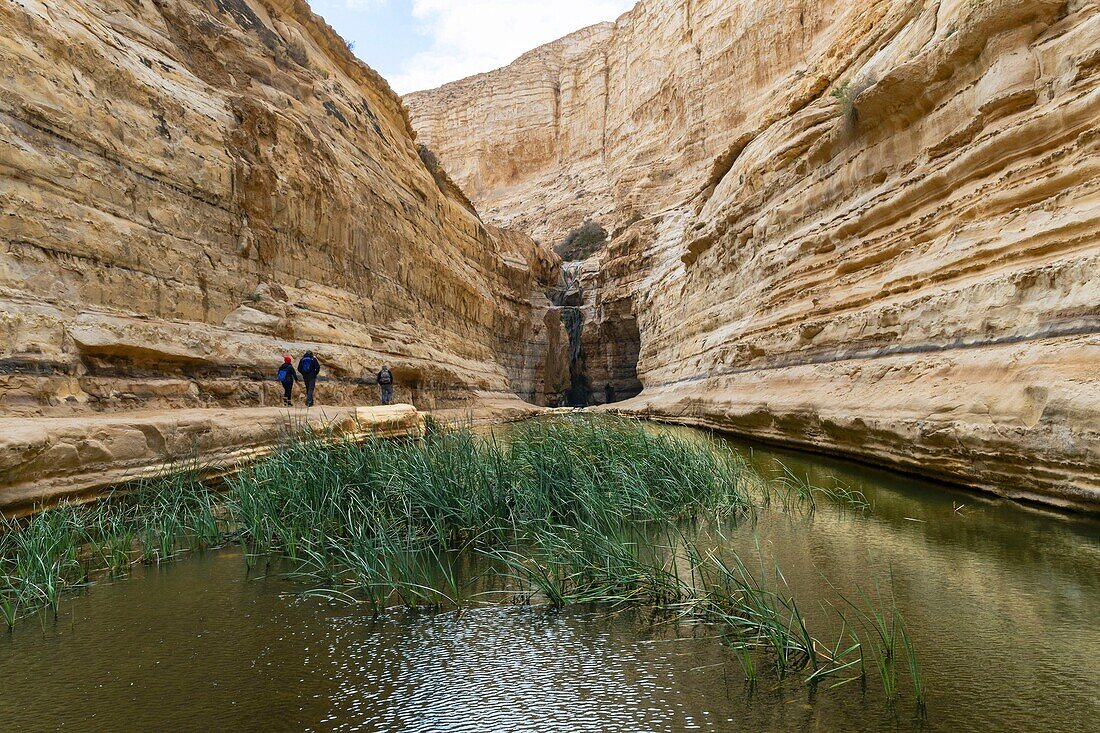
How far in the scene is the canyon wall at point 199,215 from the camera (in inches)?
276

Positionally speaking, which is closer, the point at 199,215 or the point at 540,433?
the point at 540,433

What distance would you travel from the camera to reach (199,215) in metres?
9.77

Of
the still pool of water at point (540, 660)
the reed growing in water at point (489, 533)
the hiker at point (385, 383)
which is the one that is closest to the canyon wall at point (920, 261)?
the reed growing in water at point (489, 533)

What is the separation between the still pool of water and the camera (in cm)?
203

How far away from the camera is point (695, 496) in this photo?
5.21 m

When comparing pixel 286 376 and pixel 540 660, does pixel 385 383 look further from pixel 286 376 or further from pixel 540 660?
pixel 540 660

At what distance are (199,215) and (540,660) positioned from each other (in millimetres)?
10284

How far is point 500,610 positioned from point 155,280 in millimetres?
8520

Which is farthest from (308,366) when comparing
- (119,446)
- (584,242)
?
(584,242)

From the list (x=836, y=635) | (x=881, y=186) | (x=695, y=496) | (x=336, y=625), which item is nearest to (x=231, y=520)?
(x=336, y=625)

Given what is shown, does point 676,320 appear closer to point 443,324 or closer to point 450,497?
point 443,324

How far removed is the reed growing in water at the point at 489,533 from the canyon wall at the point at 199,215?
3.18 meters

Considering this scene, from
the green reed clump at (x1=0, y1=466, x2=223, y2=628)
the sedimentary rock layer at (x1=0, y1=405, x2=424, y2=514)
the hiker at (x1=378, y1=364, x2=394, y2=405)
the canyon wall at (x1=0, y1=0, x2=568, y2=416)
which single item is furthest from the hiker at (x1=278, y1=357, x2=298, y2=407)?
the green reed clump at (x1=0, y1=466, x2=223, y2=628)

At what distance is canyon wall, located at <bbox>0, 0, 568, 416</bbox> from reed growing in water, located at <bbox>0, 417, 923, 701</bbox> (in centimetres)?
318
